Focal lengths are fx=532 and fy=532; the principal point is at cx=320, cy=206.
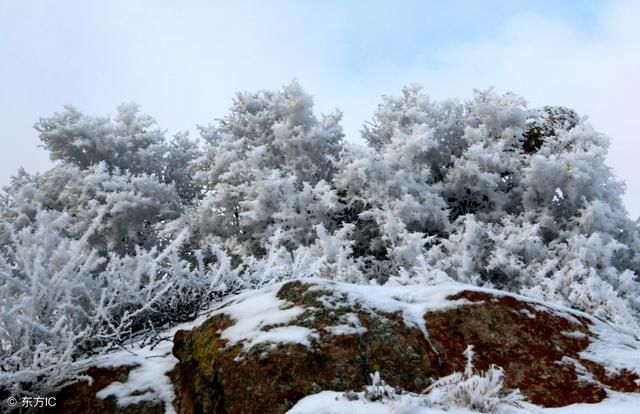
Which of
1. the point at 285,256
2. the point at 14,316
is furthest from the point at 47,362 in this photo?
the point at 285,256

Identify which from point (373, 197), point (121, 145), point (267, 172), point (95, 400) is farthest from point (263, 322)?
point (121, 145)

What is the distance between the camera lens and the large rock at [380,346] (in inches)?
132

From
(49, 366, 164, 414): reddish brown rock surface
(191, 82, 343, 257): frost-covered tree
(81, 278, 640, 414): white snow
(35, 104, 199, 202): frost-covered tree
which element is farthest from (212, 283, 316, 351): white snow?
(35, 104, 199, 202): frost-covered tree

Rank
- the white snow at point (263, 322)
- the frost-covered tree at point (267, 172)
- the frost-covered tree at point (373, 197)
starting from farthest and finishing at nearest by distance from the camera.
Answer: the frost-covered tree at point (267, 172) → the frost-covered tree at point (373, 197) → the white snow at point (263, 322)

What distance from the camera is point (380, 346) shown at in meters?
3.66

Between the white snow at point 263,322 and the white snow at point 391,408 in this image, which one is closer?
the white snow at point 391,408

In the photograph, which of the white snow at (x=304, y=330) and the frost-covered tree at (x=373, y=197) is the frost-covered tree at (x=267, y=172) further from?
the white snow at (x=304, y=330)

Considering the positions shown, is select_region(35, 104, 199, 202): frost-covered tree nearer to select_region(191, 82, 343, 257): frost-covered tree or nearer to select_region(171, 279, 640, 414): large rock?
select_region(191, 82, 343, 257): frost-covered tree

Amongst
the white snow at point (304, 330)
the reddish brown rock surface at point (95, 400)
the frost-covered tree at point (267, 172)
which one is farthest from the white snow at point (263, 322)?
the frost-covered tree at point (267, 172)

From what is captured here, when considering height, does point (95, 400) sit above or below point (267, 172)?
below

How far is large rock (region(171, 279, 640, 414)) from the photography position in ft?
11.0

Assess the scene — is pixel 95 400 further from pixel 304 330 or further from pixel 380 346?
pixel 380 346

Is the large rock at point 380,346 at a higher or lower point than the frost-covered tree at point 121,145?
lower

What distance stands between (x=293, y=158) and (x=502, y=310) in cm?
802
